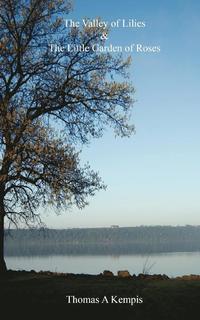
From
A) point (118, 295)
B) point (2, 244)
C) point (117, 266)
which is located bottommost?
point (117, 266)

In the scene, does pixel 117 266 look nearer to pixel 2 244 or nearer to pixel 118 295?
pixel 2 244

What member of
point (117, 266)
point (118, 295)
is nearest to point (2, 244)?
point (118, 295)

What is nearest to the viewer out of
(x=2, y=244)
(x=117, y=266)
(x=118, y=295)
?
(x=118, y=295)

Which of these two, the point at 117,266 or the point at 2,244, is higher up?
the point at 2,244

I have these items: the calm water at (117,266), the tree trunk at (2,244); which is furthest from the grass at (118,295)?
the calm water at (117,266)

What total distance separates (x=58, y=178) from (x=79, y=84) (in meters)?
5.56

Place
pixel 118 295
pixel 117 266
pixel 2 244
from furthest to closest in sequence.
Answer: pixel 117 266
pixel 2 244
pixel 118 295

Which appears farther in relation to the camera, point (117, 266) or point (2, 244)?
point (117, 266)

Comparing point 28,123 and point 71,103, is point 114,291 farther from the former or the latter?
point 71,103

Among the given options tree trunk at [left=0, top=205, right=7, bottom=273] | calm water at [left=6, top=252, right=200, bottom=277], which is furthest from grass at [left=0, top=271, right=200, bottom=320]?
calm water at [left=6, top=252, right=200, bottom=277]

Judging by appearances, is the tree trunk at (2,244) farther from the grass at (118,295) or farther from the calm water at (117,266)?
the calm water at (117,266)

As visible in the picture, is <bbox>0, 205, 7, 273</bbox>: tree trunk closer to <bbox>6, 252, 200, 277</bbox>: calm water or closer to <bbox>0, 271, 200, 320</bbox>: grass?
<bbox>0, 271, 200, 320</bbox>: grass

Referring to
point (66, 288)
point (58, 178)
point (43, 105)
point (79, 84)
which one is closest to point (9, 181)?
point (58, 178)

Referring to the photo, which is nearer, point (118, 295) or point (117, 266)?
point (118, 295)
